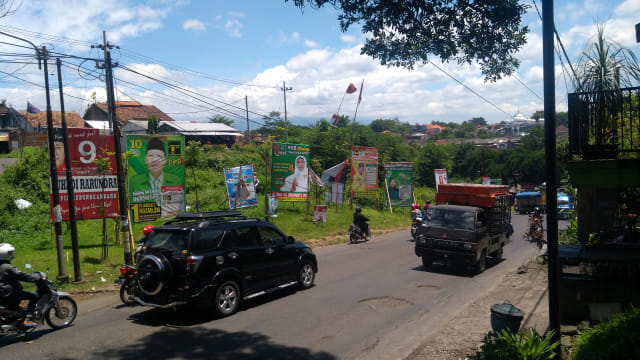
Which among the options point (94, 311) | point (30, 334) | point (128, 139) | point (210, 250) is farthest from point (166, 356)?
point (128, 139)

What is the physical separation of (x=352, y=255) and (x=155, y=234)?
9372mm

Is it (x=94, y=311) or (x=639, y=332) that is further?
(x=94, y=311)

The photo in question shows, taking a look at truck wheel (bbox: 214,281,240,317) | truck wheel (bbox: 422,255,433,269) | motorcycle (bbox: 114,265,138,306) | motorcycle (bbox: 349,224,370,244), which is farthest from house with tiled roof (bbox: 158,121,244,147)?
truck wheel (bbox: 214,281,240,317)

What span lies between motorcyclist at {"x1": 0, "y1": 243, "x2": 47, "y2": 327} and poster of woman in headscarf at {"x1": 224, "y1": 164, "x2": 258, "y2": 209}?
13.3 m

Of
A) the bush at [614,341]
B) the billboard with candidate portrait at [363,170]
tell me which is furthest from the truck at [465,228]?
the billboard with candidate portrait at [363,170]

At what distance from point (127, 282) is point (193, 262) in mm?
2387

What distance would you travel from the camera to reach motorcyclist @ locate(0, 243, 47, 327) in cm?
726

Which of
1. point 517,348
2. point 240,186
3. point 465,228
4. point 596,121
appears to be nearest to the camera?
point 517,348

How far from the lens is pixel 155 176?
15.8 m

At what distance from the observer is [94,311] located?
368 inches

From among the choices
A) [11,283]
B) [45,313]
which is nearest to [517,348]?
[45,313]

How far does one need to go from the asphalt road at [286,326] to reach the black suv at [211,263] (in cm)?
Result: 43

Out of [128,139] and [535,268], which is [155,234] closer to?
[128,139]

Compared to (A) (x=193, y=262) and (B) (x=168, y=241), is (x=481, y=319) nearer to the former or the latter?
(A) (x=193, y=262)
